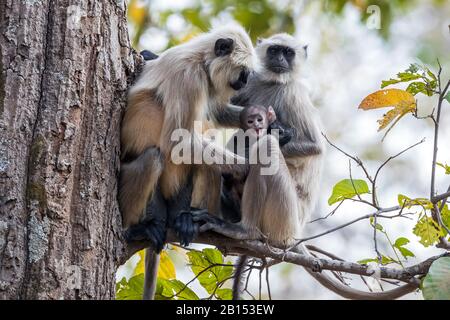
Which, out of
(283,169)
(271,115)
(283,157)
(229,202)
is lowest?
(229,202)

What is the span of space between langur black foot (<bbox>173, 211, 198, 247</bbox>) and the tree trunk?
690 millimetres

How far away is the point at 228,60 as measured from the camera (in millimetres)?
4938

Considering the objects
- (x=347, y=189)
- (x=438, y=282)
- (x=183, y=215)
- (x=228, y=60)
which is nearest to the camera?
(x=438, y=282)

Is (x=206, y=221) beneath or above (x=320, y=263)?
above

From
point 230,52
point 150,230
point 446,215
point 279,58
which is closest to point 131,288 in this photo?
point 150,230

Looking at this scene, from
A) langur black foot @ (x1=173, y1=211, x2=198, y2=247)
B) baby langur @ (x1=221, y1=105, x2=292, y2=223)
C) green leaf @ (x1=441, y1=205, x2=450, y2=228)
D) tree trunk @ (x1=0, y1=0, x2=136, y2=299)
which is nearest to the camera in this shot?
tree trunk @ (x1=0, y1=0, x2=136, y2=299)

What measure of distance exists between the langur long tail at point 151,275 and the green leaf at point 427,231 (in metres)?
1.89

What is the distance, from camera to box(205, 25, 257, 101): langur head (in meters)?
4.89

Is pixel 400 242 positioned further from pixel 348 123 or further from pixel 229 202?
pixel 348 123

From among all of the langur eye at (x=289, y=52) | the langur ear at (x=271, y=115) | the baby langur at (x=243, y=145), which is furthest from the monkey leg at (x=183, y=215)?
the langur eye at (x=289, y=52)

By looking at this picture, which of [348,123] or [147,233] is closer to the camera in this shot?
[147,233]

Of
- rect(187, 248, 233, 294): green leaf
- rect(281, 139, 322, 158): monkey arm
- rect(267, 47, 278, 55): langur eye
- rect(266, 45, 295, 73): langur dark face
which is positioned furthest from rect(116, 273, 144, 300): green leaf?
rect(267, 47, 278, 55): langur eye

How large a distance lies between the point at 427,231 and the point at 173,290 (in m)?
1.87

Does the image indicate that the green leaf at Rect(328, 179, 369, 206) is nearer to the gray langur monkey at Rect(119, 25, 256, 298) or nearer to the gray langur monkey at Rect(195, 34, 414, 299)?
the gray langur monkey at Rect(195, 34, 414, 299)
